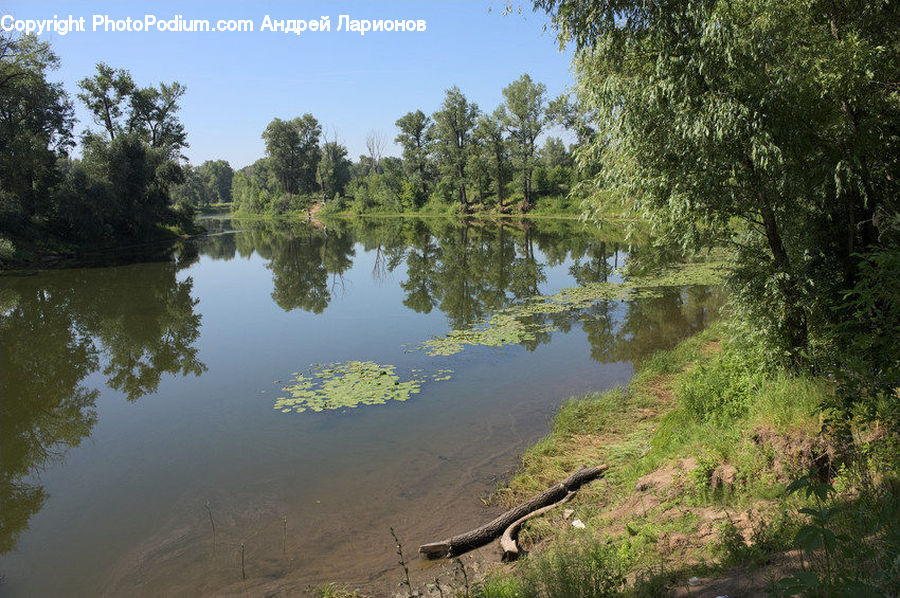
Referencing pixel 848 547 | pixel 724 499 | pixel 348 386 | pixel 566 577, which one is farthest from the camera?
pixel 348 386

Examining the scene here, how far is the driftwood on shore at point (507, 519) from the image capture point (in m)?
5.99

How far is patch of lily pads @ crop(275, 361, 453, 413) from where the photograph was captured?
10508 mm

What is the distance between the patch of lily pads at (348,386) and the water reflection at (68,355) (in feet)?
11.6

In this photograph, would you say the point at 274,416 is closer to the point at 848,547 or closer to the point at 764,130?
the point at 848,547

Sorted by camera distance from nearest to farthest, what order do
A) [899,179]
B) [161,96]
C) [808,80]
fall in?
1. [808,80]
2. [899,179]
3. [161,96]

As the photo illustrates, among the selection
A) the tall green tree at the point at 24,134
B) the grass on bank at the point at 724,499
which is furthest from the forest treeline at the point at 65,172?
the grass on bank at the point at 724,499

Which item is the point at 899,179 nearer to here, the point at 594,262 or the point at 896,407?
the point at 896,407

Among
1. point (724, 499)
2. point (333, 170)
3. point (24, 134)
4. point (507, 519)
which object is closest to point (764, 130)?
point (724, 499)

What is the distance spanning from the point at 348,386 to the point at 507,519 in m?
5.82

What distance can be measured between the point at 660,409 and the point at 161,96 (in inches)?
2449

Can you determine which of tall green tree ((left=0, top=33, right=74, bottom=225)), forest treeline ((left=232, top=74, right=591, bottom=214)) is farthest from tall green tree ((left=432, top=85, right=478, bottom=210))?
tall green tree ((left=0, top=33, right=74, bottom=225))

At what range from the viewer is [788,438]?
533 cm

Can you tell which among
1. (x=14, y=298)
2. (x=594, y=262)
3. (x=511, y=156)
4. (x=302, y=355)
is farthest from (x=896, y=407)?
(x=511, y=156)

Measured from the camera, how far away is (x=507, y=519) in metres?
6.31
